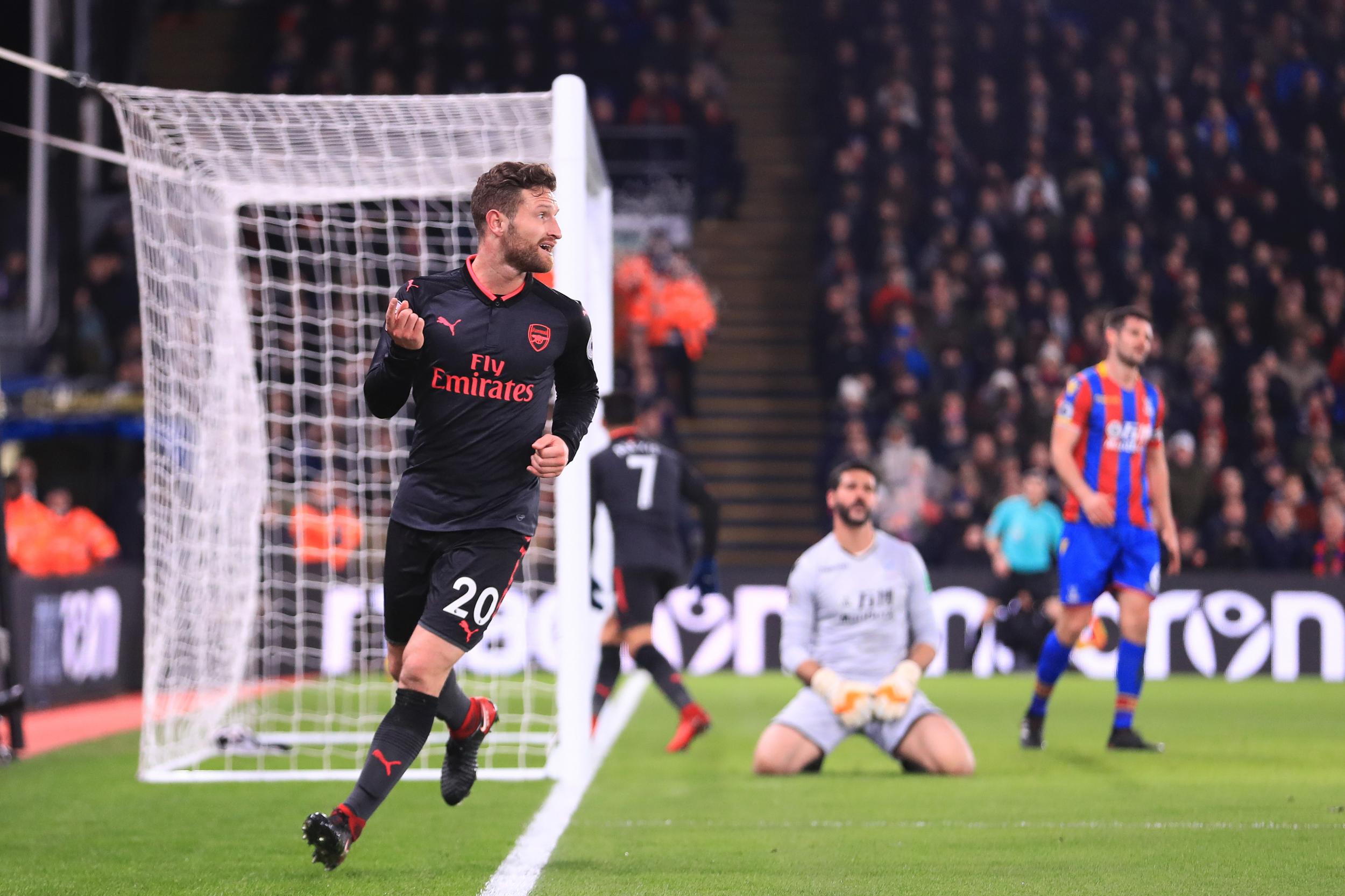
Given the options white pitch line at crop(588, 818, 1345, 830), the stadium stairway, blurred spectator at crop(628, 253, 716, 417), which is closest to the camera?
white pitch line at crop(588, 818, 1345, 830)

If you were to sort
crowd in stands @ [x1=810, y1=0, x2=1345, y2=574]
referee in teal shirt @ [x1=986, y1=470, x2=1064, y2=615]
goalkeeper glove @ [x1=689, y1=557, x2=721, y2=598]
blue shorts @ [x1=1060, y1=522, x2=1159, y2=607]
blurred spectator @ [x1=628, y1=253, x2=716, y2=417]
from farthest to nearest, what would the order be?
blurred spectator @ [x1=628, y1=253, x2=716, y2=417] < crowd in stands @ [x1=810, y1=0, x2=1345, y2=574] < referee in teal shirt @ [x1=986, y1=470, x2=1064, y2=615] < goalkeeper glove @ [x1=689, y1=557, x2=721, y2=598] < blue shorts @ [x1=1060, y1=522, x2=1159, y2=607]

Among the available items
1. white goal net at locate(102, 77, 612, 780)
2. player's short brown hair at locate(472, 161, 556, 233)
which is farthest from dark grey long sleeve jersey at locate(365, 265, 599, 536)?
white goal net at locate(102, 77, 612, 780)

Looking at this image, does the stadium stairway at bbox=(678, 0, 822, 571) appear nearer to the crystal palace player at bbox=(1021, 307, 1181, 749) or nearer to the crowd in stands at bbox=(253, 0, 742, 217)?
the crowd in stands at bbox=(253, 0, 742, 217)

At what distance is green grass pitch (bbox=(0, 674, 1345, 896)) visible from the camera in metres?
5.12

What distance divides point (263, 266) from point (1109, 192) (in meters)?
13.6

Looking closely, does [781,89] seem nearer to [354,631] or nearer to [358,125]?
[354,631]

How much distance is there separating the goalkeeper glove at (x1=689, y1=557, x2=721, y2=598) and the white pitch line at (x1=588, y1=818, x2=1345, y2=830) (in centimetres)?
318

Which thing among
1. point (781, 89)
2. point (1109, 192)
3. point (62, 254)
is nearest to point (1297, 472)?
point (1109, 192)

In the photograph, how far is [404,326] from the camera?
192 inches

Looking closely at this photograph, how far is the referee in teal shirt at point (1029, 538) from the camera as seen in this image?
48.1ft

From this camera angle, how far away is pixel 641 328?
713 inches

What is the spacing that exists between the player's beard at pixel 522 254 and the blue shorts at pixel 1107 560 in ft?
15.0

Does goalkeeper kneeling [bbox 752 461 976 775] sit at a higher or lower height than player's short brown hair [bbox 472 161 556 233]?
lower

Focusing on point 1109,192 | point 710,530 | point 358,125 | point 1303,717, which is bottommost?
point 1303,717
